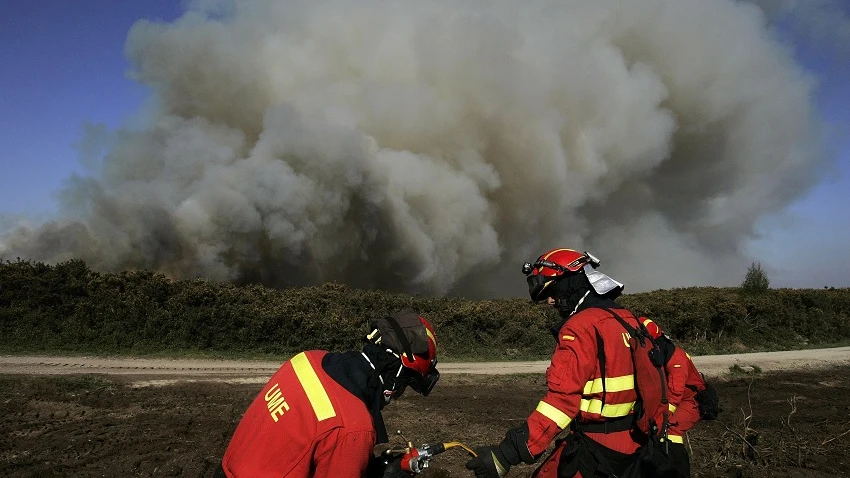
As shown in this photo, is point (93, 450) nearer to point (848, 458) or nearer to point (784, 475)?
point (784, 475)

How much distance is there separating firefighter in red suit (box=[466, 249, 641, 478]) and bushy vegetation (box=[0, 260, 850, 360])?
40.9 ft

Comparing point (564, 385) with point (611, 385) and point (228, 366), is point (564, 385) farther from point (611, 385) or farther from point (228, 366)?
point (228, 366)

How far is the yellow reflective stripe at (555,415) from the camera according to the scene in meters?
3.10

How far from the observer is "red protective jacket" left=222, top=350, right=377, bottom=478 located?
83.4 inches

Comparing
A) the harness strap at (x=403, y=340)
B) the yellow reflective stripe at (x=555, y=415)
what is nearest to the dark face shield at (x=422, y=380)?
the harness strap at (x=403, y=340)

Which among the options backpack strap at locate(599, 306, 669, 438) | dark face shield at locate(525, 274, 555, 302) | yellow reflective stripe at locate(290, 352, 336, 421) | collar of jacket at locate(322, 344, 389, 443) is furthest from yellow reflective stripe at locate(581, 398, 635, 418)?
yellow reflective stripe at locate(290, 352, 336, 421)

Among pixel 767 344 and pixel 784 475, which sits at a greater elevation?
pixel 767 344

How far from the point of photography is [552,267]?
12.2 ft

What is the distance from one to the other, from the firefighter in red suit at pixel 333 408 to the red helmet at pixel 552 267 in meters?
1.37

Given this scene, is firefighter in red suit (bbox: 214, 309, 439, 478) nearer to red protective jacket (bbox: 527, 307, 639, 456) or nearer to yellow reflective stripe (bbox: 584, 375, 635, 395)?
red protective jacket (bbox: 527, 307, 639, 456)

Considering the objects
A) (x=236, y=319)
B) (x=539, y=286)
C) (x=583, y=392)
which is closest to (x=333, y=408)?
(x=583, y=392)

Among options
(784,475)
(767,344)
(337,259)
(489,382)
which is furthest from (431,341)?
(337,259)

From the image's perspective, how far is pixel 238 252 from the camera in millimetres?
23312

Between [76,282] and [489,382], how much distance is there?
11.4 m
